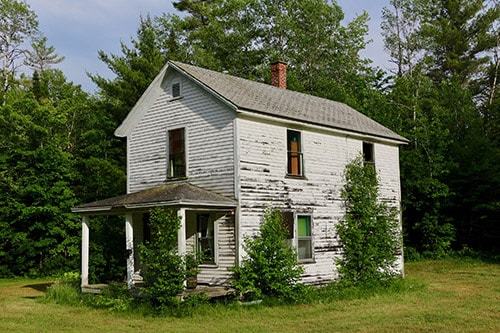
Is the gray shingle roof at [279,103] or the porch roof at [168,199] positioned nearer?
the porch roof at [168,199]

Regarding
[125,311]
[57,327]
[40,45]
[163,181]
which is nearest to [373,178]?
[163,181]

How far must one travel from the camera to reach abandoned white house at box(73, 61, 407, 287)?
17.8 m

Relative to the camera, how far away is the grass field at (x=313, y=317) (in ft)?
42.7

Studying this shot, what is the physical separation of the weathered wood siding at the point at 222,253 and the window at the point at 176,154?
2.28 metres

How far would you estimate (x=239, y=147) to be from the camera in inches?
701

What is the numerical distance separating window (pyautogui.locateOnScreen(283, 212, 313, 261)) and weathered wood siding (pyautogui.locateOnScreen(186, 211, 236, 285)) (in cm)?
223

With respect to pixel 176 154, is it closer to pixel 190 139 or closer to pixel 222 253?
pixel 190 139

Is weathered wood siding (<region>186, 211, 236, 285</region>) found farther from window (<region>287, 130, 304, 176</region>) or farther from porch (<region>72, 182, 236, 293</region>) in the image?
window (<region>287, 130, 304, 176</region>)

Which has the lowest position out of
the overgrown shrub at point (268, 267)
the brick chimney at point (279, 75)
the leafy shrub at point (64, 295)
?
the leafy shrub at point (64, 295)

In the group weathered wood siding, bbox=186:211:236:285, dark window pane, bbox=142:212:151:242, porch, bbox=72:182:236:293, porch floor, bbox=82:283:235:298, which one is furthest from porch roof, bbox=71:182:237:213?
porch floor, bbox=82:283:235:298

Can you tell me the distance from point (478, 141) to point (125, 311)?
24991 millimetres

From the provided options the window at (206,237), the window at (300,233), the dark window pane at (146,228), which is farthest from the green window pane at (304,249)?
the dark window pane at (146,228)

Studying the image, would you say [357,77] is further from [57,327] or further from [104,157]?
[57,327]

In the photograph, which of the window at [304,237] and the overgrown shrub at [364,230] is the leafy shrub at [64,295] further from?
the overgrown shrub at [364,230]
